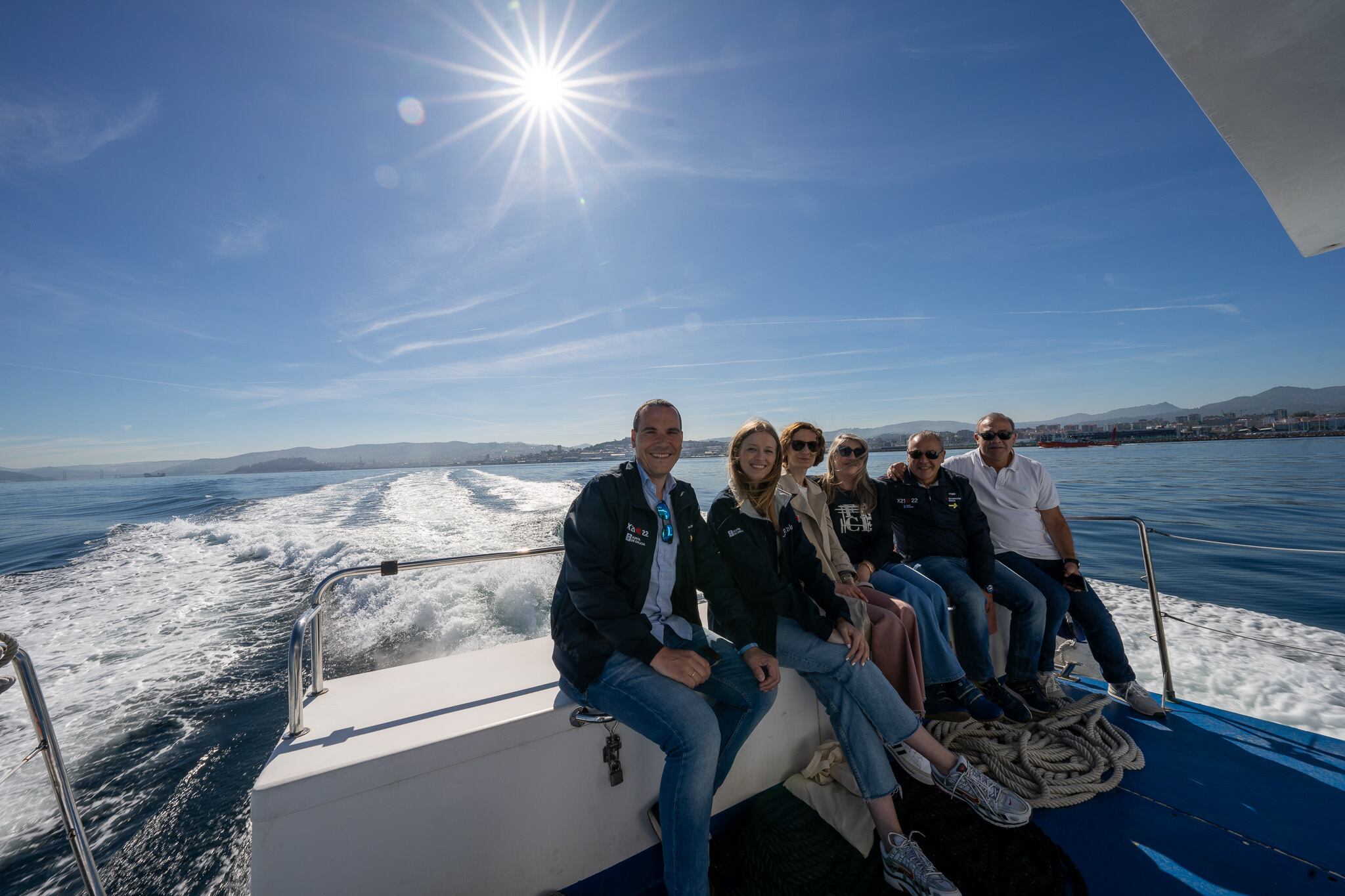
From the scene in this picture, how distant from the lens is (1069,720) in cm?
253

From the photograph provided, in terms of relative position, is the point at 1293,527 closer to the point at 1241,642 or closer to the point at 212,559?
the point at 1241,642

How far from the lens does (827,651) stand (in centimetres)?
198

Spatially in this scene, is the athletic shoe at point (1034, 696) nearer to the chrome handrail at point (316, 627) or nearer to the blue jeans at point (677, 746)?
the blue jeans at point (677, 746)

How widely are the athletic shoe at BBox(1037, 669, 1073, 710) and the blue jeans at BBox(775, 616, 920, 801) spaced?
1.43 meters

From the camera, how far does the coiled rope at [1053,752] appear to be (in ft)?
7.04

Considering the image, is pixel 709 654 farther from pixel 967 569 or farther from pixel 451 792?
pixel 967 569

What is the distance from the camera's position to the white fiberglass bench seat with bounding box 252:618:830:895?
1.37 metres

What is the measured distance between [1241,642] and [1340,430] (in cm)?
6506

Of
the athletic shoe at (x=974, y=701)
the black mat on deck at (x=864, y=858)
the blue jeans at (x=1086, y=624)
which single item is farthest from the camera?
the blue jeans at (x=1086, y=624)

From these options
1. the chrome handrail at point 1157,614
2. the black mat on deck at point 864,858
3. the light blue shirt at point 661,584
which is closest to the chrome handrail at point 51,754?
the light blue shirt at point 661,584

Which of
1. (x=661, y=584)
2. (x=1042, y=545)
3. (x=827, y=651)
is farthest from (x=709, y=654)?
(x=1042, y=545)

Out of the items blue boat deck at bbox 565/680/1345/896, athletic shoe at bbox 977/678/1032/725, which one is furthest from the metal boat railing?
athletic shoe at bbox 977/678/1032/725

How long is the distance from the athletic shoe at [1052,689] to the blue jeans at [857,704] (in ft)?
4.68

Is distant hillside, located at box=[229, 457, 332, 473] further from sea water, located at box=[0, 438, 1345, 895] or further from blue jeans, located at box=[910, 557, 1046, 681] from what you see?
blue jeans, located at box=[910, 557, 1046, 681]
